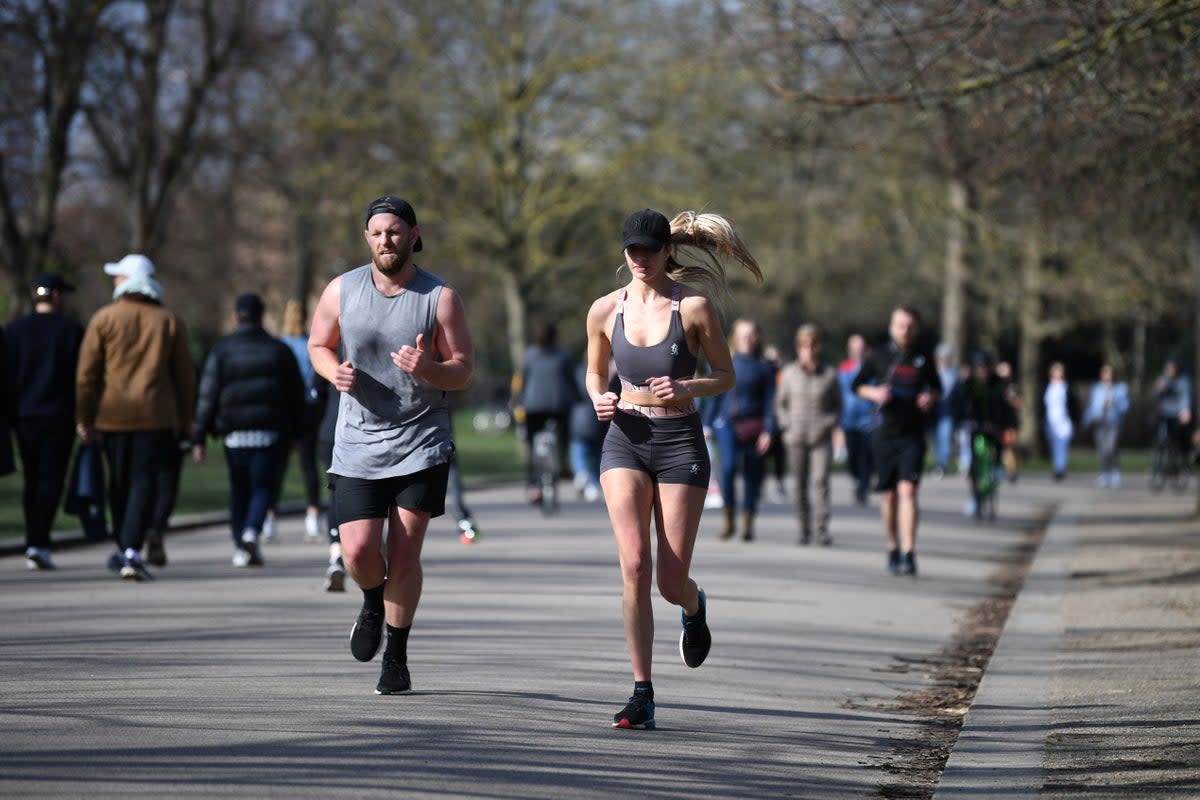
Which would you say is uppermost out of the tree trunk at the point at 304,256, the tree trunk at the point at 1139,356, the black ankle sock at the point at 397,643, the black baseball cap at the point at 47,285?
the tree trunk at the point at 304,256

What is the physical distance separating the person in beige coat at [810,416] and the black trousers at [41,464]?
652cm

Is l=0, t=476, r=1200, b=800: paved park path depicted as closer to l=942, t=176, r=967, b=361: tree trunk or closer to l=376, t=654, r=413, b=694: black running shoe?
l=376, t=654, r=413, b=694: black running shoe

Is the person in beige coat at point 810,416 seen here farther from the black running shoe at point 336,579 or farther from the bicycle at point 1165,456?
the bicycle at point 1165,456

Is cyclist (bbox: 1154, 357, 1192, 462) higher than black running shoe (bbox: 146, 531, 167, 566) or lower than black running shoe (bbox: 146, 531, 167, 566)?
higher

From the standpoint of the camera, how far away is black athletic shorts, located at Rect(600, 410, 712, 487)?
6879mm

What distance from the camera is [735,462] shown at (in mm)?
16734

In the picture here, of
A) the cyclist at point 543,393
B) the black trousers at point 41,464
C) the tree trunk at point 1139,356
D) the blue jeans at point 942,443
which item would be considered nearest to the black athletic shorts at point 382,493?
the black trousers at point 41,464

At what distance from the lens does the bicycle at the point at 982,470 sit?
19.7 m

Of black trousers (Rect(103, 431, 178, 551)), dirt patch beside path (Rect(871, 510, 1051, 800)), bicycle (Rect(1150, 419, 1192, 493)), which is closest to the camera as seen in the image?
dirt patch beside path (Rect(871, 510, 1051, 800))

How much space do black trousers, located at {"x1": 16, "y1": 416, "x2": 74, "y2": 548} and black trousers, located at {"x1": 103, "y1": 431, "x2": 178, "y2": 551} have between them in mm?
560

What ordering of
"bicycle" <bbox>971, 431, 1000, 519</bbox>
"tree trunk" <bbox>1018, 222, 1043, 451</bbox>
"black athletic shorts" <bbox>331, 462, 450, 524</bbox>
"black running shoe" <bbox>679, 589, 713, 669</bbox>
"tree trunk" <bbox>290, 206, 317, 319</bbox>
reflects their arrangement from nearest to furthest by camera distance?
"black athletic shorts" <bbox>331, 462, 450, 524</bbox>, "black running shoe" <bbox>679, 589, 713, 669</bbox>, "bicycle" <bbox>971, 431, 1000, 519</bbox>, "tree trunk" <bbox>1018, 222, 1043, 451</bbox>, "tree trunk" <bbox>290, 206, 317, 319</bbox>

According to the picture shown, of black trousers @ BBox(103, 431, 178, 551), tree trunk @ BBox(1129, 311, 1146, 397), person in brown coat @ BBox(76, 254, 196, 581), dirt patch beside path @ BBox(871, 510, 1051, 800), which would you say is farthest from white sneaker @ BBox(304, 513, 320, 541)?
tree trunk @ BBox(1129, 311, 1146, 397)

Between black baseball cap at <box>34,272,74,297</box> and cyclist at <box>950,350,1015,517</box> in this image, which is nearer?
black baseball cap at <box>34,272,74,297</box>

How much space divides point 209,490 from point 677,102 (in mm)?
15986
